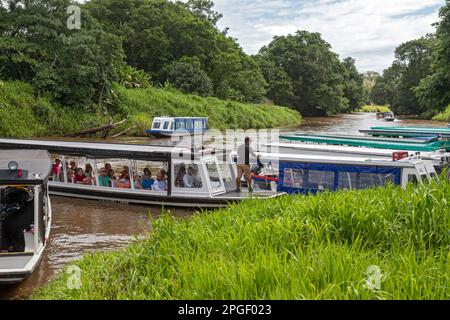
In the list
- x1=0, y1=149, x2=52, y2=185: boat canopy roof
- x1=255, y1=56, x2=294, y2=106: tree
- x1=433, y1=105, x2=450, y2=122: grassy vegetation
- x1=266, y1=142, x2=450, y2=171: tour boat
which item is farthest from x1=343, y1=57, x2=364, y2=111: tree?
x1=0, y1=149, x2=52, y2=185: boat canopy roof

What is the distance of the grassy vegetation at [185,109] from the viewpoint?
43.1 m

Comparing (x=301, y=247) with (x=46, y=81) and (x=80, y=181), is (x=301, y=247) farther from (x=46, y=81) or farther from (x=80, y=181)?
(x=46, y=81)

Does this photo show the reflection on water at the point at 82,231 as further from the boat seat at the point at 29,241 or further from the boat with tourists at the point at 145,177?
the boat seat at the point at 29,241

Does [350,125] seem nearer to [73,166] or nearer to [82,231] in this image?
[73,166]

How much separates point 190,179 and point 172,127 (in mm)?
24268

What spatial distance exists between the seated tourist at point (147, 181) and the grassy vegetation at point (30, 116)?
2025 centimetres

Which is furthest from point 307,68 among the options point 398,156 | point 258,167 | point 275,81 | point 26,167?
point 26,167

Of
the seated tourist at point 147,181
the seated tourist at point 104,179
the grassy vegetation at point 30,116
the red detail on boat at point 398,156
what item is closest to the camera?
the red detail on boat at point 398,156

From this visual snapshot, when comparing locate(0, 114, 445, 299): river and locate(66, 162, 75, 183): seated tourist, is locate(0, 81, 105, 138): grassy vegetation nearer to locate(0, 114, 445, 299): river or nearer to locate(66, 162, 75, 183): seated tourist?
locate(66, 162, 75, 183): seated tourist

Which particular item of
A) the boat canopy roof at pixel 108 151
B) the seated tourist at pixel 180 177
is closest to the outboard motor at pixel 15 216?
the boat canopy roof at pixel 108 151

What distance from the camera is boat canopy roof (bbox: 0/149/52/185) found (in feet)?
29.0

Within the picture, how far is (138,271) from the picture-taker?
6.59m

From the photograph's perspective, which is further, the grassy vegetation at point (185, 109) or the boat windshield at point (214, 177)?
the grassy vegetation at point (185, 109)
